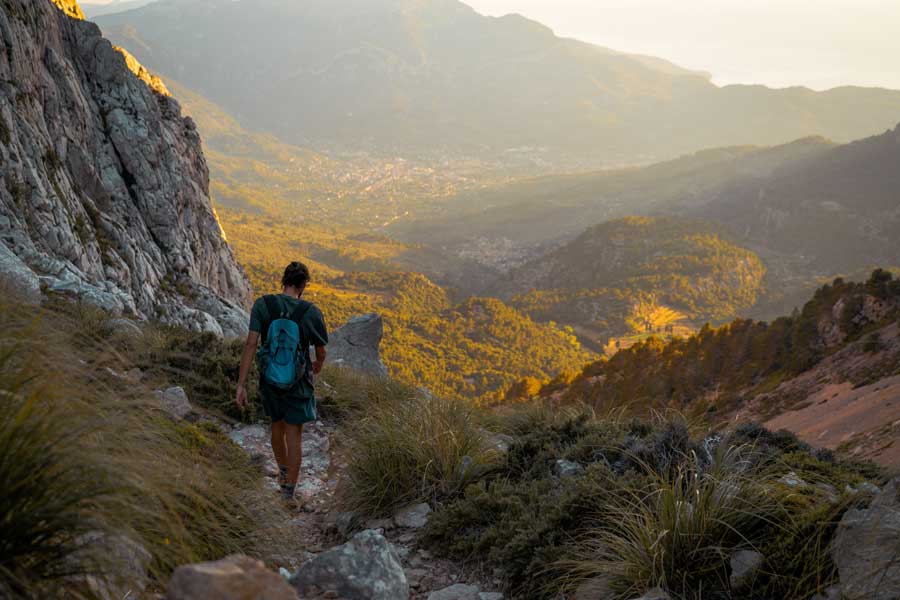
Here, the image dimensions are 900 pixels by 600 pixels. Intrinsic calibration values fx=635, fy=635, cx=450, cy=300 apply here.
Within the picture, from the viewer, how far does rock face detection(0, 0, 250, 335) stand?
1328 cm

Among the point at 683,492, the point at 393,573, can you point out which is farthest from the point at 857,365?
the point at 393,573

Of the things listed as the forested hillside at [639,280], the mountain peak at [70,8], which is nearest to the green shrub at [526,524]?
the mountain peak at [70,8]

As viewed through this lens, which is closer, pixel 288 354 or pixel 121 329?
pixel 288 354

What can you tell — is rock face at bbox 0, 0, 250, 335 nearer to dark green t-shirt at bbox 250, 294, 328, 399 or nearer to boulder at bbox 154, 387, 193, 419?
boulder at bbox 154, 387, 193, 419

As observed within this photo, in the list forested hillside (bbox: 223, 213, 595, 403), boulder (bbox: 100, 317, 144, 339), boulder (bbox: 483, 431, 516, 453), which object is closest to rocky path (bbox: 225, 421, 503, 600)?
boulder (bbox: 483, 431, 516, 453)

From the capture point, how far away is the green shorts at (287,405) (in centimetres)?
545

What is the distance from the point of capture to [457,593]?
408 cm

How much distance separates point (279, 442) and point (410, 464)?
124 cm

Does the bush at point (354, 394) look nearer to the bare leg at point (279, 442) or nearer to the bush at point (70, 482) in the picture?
the bare leg at point (279, 442)

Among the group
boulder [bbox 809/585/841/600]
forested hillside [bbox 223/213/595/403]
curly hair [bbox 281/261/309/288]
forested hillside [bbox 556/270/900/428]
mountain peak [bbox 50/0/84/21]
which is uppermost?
mountain peak [bbox 50/0/84/21]

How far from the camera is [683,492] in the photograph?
13.8ft

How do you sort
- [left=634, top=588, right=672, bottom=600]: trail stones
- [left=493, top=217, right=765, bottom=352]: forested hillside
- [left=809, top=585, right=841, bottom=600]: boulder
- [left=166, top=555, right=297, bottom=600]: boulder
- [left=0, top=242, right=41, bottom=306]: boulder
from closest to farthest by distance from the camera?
1. [left=166, top=555, right=297, bottom=600]: boulder
2. [left=809, top=585, right=841, bottom=600]: boulder
3. [left=634, top=588, right=672, bottom=600]: trail stones
4. [left=0, top=242, right=41, bottom=306]: boulder
5. [left=493, top=217, right=765, bottom=352]: forested hillside

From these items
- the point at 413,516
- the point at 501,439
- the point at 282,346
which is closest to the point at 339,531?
the point at 413,516

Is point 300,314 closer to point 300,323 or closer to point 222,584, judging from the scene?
point 300,323
